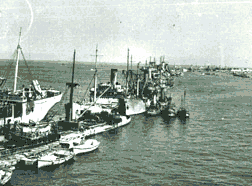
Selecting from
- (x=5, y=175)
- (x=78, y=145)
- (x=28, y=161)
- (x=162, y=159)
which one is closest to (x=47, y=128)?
(x=78, y=145)

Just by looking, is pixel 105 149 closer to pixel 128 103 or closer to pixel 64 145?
pixel 64 145

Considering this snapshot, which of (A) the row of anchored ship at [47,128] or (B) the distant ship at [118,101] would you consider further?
(B) the distant ship at [118,101]

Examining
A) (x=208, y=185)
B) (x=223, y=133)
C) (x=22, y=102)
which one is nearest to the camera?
(x=208, y=185)

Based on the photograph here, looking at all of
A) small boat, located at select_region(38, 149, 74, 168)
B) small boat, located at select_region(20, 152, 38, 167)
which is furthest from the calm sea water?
small boat, located at select_region(20, 152, 38, 167)

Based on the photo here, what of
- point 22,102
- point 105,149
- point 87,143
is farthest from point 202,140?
point 22,102

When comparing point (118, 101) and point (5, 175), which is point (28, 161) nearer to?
point (5, 175)

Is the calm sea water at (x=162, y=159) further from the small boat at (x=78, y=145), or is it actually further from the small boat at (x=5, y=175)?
the small boat at (x=5, y=175)

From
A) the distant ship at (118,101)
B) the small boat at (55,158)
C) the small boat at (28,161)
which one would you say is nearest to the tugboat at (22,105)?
the small boat at (28,161)

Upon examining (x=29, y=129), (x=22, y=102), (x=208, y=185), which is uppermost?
(x=22, y=102)
